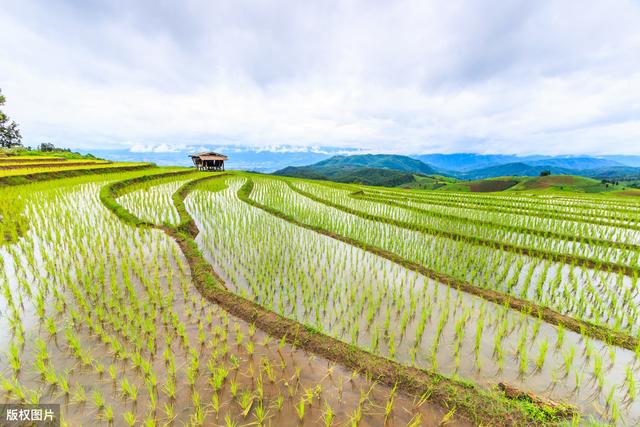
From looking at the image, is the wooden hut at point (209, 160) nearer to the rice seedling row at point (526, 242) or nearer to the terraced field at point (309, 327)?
the terraced field at point (309, 327)

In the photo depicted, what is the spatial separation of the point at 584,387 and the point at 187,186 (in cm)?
1579

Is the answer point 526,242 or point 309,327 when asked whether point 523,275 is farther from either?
point 309,327

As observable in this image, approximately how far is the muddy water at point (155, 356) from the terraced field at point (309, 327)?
0.02 m

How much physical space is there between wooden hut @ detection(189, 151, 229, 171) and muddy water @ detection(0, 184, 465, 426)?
27.3 metres

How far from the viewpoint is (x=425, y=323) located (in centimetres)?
349

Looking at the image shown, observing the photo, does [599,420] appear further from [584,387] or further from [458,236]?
[458,236]

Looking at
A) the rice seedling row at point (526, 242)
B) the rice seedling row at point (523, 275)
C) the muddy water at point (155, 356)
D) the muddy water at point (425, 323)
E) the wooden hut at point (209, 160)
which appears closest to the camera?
the muddy water at point (155, 356)

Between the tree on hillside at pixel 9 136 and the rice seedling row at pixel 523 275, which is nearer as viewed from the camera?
the rice seedling row at pixel 523 275

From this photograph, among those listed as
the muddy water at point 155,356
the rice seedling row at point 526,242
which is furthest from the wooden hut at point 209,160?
the muddy water at point 155,356

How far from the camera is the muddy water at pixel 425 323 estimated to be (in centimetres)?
265

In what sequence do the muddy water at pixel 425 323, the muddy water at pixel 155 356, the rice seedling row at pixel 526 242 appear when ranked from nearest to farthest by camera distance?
the muddy water at pixel 155 356 < the muddy water at pixel 425 323 < the rice seedling row at pixel 526 242

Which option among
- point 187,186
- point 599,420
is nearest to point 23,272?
point 599,420

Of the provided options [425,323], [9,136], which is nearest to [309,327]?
[425,323]

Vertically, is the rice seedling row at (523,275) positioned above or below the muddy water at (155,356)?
below
